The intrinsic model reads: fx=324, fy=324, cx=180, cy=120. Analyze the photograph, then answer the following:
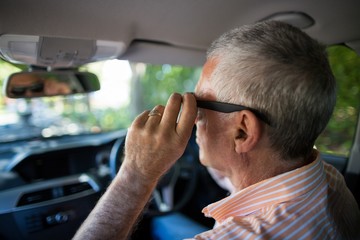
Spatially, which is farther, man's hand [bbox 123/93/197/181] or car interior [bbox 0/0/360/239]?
car interior [bbox 0/0/360/239]

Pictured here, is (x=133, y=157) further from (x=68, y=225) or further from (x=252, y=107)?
(x=68, y=225)

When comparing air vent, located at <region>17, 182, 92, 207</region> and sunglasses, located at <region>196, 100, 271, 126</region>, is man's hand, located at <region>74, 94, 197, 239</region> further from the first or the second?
air vent, located at <region>17, 182, 92, 207</region>

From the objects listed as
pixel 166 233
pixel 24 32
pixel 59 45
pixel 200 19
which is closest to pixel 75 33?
pixel 59 45

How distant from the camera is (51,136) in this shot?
366 centimetres

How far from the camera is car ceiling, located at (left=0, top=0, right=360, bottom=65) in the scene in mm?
1536

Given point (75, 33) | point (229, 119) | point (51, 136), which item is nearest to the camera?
point (229, 119)

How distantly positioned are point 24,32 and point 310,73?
133cm

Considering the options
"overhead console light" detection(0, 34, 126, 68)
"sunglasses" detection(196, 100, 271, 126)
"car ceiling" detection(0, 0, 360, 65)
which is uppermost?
"car ceiling" detection(0, 0, 360, 65)

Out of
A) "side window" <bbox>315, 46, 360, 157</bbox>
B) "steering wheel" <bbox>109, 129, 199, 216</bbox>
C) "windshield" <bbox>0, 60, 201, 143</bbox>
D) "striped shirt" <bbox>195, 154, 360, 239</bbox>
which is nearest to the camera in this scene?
"striped shirt" <bbox>195, 154, 360, 239</bbox>

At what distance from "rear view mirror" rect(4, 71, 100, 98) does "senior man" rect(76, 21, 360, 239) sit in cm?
117

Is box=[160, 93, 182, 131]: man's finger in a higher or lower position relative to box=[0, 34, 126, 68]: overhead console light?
lower

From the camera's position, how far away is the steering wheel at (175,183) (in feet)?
10.7

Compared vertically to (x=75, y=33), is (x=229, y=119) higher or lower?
lower

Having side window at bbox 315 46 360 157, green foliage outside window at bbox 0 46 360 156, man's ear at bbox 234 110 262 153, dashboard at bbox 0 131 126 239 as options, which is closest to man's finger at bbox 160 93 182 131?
man's ear at bbox 234 110 262 153
